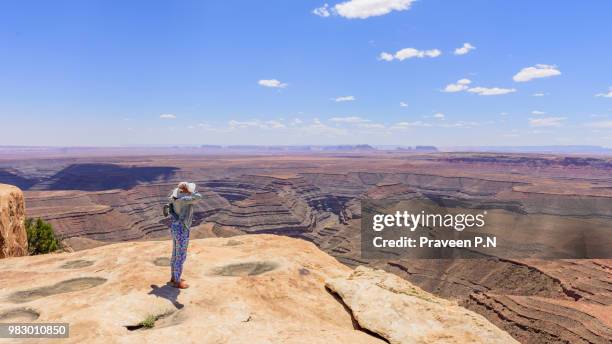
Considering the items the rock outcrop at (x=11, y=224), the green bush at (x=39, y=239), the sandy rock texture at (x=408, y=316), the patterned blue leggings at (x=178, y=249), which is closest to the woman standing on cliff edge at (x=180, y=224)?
the patterned blue leggings at (x=178, y=249)

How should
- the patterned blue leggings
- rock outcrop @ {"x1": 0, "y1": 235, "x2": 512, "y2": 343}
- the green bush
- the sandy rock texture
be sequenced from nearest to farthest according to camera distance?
rock outcrop @ {"x1": 0, "y1": 235, "x2": 512, "y2": 343}, the sandy rock texture, the patterned blue leggings, the green bush

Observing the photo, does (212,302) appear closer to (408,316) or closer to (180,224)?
(180,224)

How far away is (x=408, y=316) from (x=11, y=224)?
19122 millimetres

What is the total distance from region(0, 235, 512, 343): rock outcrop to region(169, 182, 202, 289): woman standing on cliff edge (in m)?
0.48

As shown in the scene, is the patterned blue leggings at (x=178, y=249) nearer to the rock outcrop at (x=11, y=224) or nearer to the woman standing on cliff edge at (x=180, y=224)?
the woman standing on cliff edge at (x=180, y=224)

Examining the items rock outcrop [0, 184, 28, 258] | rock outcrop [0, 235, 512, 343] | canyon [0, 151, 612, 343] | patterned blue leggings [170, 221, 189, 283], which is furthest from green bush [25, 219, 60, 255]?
canyon [0, 151, 612, 343]

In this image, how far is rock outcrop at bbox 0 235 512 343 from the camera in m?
7.57

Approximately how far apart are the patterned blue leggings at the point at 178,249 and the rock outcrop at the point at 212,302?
51cm

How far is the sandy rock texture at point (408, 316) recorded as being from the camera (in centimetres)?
827

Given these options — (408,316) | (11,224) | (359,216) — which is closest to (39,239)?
(11,224)

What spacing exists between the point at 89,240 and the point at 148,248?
80332 millimetres

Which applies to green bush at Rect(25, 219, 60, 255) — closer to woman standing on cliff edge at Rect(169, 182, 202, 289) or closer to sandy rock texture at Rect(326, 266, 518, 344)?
woman standing on cliff edge at Rect(169, 182, 202, 289)

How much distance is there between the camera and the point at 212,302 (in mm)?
9141

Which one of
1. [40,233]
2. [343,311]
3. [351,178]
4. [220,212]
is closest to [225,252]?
[343,311]
